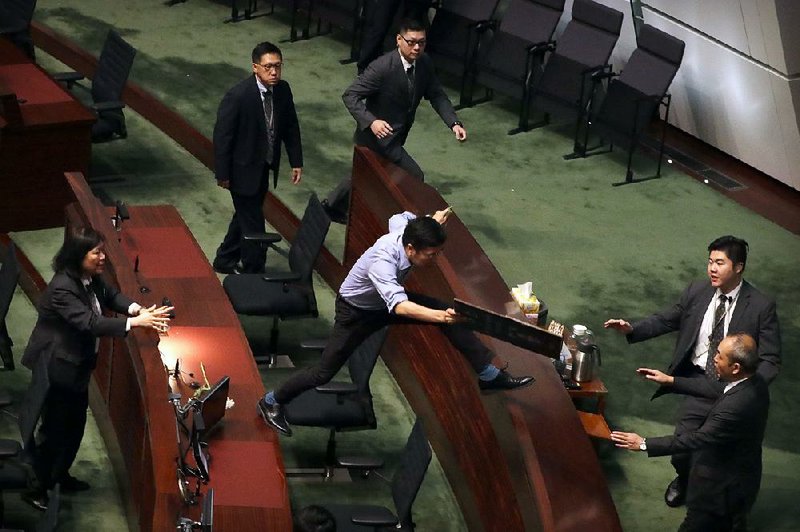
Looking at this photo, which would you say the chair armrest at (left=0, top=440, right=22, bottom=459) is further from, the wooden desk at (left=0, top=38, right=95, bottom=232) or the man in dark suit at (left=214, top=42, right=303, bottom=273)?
the wooden desk at (left=0, top=38, right=95, bottom=232)

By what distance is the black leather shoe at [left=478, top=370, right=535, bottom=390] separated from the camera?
6.02 metres

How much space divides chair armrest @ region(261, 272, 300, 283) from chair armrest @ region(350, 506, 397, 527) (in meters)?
1.87

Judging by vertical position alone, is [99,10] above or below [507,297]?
below

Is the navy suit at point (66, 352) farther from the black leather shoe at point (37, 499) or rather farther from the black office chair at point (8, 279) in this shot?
the black office chair at point (8, 279)

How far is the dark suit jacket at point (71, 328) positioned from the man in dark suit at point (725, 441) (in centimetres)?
220

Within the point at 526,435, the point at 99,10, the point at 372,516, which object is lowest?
the point at 99,10

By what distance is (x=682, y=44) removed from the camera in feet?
31.7

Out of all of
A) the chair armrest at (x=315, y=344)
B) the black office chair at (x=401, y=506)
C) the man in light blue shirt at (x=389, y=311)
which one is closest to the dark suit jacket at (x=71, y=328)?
the man in light blue shirt at (x=389, y=311)

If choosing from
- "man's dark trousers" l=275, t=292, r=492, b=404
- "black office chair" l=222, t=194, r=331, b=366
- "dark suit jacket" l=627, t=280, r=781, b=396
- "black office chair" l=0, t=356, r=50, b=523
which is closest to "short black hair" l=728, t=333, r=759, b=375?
"dark suit jacket" l=627, t=280, r=781, b=396

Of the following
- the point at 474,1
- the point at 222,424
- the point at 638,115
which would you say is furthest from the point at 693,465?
the point at 474,1

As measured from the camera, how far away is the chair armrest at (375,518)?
5785 millimetres

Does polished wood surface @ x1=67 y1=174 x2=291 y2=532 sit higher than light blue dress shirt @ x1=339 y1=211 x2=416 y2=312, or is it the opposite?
light blue dress shirt @ x1=339 y1=211 x2=416 y2=312

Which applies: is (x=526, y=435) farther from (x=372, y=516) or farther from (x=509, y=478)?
(x=372, y=516)

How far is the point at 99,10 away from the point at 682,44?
511cm
